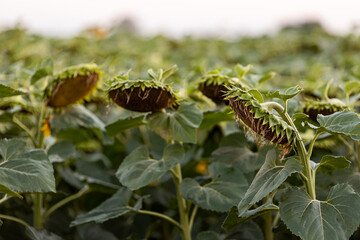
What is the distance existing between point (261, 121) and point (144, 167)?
451mm

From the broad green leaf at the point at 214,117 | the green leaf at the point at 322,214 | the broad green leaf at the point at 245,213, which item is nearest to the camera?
the green leaf at the point at 322,214

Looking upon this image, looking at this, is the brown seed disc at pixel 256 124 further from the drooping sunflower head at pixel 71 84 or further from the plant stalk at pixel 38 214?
the plant stalk at pixel 38 214

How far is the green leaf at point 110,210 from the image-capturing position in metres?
1.25

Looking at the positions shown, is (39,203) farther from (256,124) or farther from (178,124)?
(256,124)

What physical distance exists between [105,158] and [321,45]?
9.63 ft

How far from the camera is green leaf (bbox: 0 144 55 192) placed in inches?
40.8

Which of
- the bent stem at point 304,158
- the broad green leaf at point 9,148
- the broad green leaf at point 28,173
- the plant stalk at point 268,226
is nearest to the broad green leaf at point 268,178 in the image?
the bent stem at point 304,158

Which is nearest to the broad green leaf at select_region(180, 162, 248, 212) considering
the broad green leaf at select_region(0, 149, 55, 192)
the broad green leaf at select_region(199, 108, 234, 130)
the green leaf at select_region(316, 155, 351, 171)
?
the broad green leaf at select_region(199, 108, 234, 130)

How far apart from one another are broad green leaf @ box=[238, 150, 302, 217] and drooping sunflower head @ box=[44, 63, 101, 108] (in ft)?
2.26

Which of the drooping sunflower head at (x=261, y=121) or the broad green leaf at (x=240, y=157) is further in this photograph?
the broad green leaf at (x=240, y=157)

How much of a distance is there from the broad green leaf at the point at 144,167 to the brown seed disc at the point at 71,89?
0.97 feet

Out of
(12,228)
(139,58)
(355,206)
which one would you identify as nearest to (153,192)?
(12,228)

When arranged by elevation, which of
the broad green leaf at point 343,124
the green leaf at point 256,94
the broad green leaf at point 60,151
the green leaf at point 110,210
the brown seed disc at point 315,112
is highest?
the green leaf at point 256,94

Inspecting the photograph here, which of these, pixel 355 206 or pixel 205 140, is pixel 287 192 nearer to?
pixel 355 206
